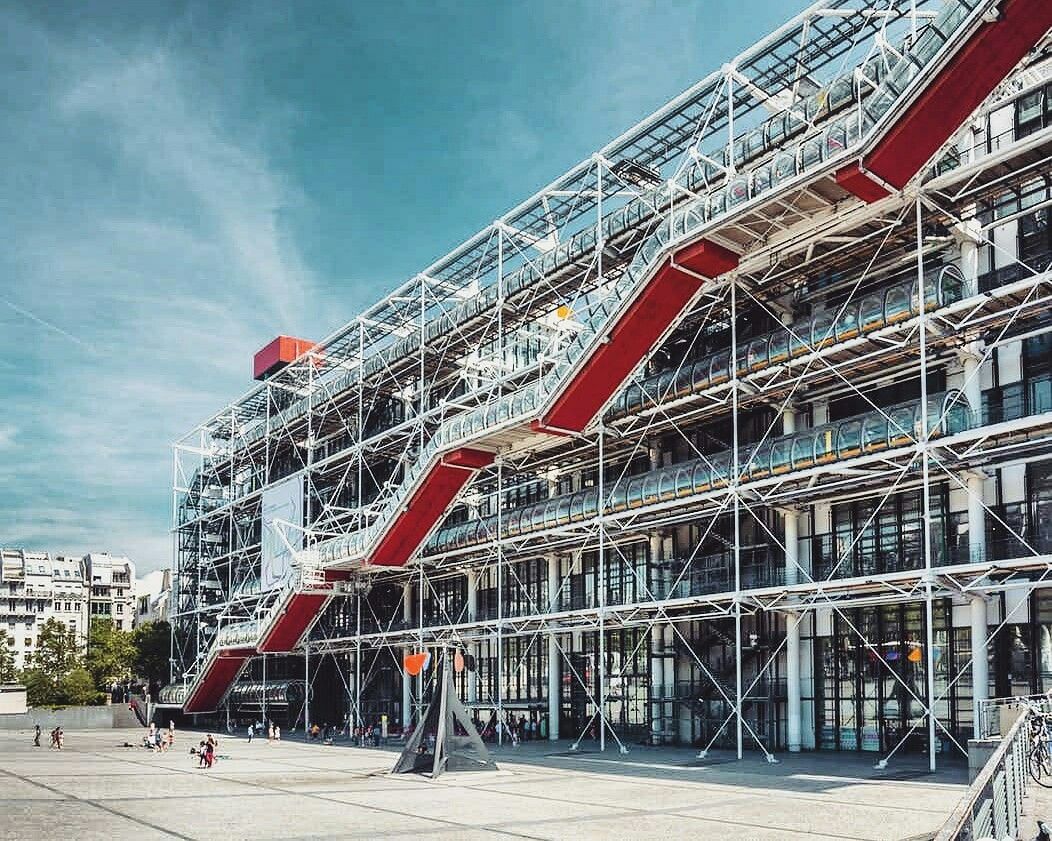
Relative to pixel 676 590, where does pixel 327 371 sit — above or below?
above

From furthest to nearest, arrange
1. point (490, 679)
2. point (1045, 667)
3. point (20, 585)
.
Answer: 1. point (20, 585)
2. point (490, 679)
3. point (1045, 667)

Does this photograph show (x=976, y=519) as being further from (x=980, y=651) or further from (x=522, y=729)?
(x=522, y=729)

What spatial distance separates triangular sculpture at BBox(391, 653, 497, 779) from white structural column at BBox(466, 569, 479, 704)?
13.6 meters

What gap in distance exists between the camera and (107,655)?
56.0 m

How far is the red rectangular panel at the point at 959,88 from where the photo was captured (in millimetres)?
18562

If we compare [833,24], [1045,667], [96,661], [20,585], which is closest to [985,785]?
[1045,667]

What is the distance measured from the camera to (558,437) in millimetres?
29438

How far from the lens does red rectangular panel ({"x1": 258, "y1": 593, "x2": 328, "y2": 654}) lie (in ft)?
126

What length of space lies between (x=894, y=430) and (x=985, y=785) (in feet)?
52.7

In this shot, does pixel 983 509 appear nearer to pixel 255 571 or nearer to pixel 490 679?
pixel 490 679

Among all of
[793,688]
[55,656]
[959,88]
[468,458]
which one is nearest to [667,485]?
[793,688]

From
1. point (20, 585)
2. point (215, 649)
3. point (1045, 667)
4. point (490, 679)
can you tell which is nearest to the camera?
point (1045, 667)

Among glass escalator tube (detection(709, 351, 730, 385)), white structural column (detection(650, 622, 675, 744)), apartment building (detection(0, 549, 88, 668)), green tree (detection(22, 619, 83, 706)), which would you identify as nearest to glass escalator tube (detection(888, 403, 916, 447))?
glass escalator tube (detection(709, 351, 730, 385))

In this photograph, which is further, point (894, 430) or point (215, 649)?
point (215, 649)
